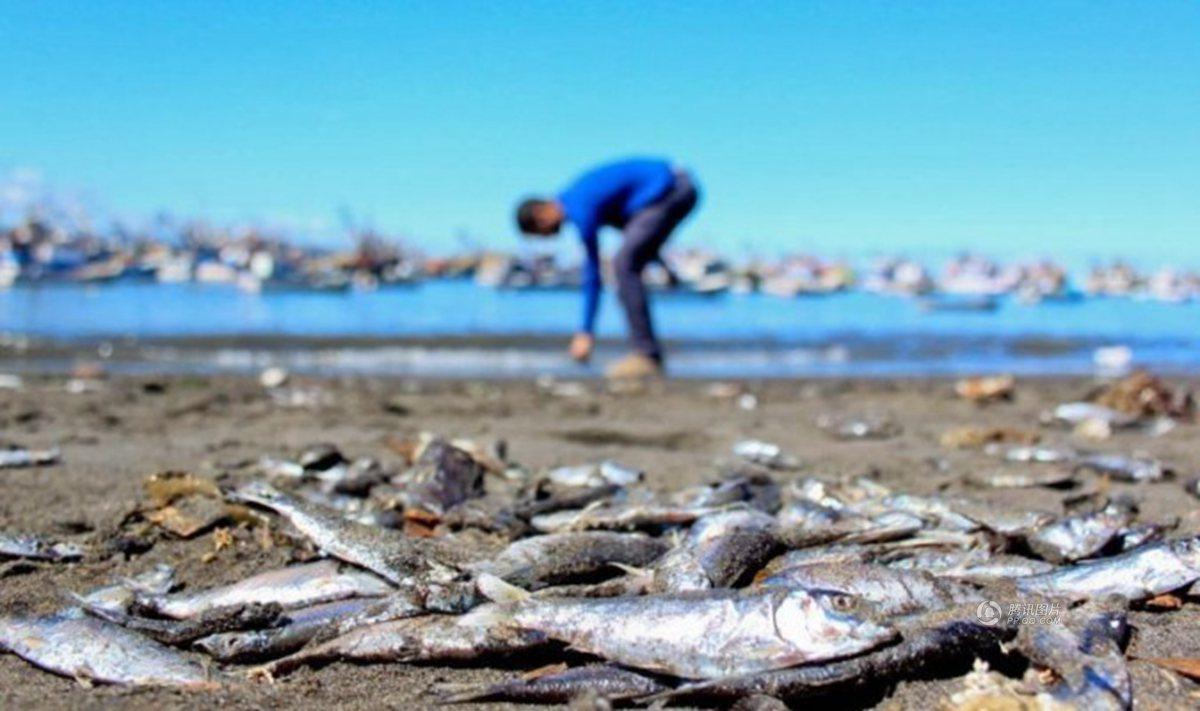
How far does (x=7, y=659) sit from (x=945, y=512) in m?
3.50

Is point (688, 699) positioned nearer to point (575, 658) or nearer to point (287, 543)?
point (575, 658)

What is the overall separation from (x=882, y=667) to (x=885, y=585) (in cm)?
56

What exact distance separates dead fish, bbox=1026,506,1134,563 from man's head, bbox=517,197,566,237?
786cm

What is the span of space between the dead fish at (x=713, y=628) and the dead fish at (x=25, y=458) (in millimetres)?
4094

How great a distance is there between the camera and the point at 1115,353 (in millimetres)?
19047

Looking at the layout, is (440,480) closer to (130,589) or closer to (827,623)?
(130,589)

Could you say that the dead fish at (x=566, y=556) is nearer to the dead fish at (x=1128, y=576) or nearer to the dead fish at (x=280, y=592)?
the dead fish at (x=280, y=592)

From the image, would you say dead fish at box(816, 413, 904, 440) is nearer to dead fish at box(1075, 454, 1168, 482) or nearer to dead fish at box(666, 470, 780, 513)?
dead fish at box(1075, 454, 1168, 482)

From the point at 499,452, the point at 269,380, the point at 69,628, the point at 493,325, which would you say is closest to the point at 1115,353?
the point at 493,325

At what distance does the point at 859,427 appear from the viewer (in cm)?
827

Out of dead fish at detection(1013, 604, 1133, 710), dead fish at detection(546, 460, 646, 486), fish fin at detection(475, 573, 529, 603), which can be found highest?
dead fish at detection(1013, 604, 1133, 710)

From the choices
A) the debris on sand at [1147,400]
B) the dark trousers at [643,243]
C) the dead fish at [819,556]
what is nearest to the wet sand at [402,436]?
the debris on sand at [1147,400]

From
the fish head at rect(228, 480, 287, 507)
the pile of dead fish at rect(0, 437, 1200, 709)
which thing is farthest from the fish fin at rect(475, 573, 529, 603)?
the fish head at rect(228, 480, 287, 507)

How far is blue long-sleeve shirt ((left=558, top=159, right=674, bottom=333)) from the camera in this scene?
1136cm
